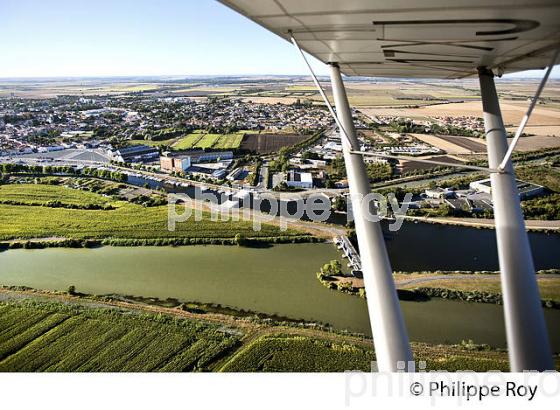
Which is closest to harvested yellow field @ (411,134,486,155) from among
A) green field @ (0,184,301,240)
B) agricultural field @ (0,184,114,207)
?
green field @ (0,184,301,240)

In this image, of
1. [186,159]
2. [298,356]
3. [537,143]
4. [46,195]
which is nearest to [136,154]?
[186,159]

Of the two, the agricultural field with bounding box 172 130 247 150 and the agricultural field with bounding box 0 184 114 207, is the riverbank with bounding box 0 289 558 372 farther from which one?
the agricultural field with bounding box 172 130 247 150

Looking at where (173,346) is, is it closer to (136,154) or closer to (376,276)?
(376,276)

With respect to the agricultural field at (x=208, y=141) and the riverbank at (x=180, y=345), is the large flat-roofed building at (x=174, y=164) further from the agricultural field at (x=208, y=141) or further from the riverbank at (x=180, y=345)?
the riverbank at (x=180, y=345)

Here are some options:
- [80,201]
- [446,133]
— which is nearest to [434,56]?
[80,201]

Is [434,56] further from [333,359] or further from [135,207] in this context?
[135,207]
